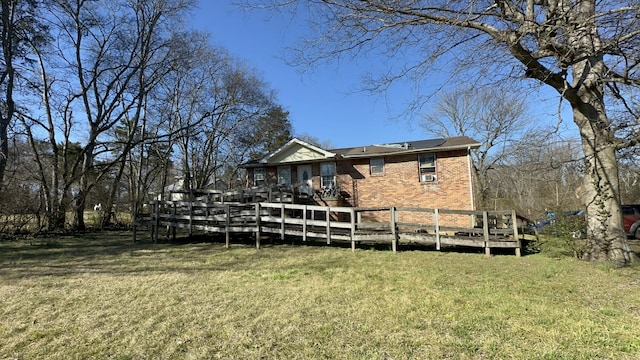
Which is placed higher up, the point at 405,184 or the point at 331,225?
the point at 405,184

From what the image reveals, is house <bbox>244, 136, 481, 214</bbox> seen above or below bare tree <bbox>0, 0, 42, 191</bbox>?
below

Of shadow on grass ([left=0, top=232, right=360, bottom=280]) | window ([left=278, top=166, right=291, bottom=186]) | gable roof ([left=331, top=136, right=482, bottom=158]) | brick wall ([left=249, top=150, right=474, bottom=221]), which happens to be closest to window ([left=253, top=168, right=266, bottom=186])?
window ([left=278, top=166, right=291, bottom=186])

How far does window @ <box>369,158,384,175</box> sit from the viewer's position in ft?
52.3

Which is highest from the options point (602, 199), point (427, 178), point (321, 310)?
point (427, 178)

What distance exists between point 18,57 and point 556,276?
21.7 m

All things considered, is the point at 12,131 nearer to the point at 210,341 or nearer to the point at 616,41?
the point at 210,341

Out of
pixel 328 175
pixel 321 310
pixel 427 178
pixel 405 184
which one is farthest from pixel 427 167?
pixel 321 310

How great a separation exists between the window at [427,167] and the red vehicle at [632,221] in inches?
307

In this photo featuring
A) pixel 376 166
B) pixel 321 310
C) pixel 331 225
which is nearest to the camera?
pixel 321 310

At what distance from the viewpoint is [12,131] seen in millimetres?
14578

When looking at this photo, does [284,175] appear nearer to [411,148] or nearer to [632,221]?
[411,148]

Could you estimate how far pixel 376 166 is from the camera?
16031 mm

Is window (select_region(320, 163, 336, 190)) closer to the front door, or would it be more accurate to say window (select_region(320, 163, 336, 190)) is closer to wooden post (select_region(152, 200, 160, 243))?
the front door

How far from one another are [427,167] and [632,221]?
28.3 feet
